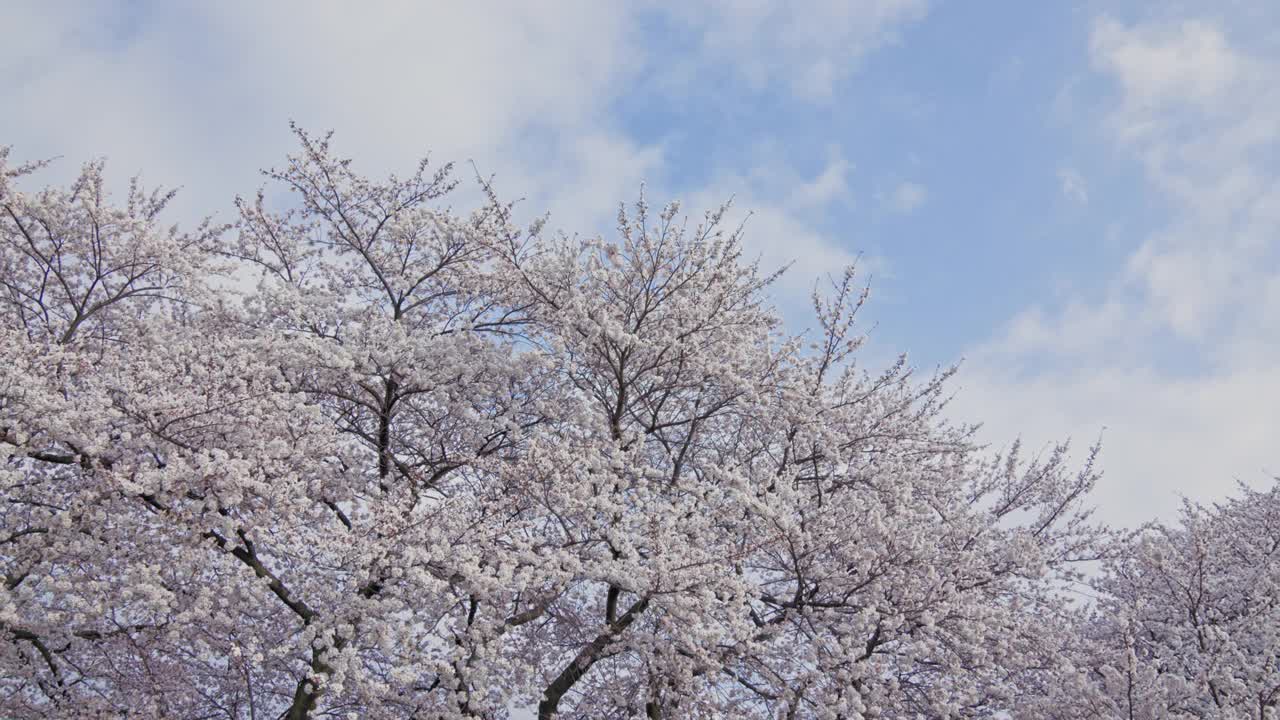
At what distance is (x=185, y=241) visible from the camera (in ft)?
51.0

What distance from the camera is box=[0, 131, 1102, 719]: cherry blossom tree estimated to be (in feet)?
32.8

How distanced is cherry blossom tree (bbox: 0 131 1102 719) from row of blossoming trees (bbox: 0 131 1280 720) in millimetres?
59

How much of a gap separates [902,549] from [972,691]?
5.85 feet

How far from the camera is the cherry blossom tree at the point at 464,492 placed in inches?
393

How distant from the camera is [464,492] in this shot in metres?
12.5

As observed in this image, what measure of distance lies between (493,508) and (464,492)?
1.91 metres

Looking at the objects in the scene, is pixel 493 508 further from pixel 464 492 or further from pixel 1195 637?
pixel 1195 637

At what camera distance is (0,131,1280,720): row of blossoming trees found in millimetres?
10000

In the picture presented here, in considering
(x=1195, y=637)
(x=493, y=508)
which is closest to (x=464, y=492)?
(x=493, y=508)

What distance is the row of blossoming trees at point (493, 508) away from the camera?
32.8ft

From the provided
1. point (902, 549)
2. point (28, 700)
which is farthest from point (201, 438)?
point (902, 549)

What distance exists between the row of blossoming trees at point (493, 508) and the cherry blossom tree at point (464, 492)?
0.06m

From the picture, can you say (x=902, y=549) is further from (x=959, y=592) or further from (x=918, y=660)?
(x=918, y=660)

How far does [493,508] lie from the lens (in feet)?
35.2
